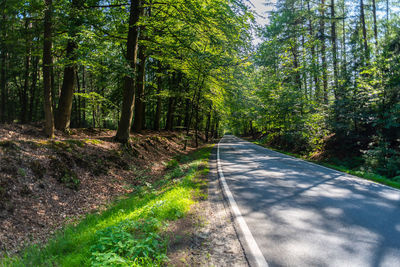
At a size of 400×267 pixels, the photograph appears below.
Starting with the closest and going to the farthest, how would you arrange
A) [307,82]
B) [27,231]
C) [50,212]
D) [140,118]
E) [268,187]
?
[27,231]
[50,212]
[268,187]
[140,118]
[307,82]

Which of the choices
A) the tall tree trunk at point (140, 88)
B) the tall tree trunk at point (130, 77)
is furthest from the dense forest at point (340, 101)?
the tall tree trunk at point (140, 88)

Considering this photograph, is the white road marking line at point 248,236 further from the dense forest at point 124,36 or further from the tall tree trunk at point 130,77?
the tall tree trunk at point 130,77

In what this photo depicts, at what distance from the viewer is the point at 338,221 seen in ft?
13.4

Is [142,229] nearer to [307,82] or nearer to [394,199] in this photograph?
[394,199]

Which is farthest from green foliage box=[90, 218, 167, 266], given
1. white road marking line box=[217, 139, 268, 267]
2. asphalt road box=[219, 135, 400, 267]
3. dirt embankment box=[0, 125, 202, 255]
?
dirt embankment box=[0, 125, 202, 255]

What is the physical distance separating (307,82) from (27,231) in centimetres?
2681

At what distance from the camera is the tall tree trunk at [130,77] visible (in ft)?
32.1

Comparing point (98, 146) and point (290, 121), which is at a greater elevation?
point (290, 121)

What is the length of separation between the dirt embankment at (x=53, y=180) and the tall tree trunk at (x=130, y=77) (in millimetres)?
788

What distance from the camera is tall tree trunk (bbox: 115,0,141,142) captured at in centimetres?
977

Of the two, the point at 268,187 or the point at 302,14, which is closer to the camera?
the point at 268,187

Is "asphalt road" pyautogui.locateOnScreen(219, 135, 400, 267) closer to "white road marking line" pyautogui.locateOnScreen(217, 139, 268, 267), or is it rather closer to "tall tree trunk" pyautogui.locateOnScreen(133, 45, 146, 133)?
"white road marking line" pyautogui.locateOnScreen(217, 139, 268, 267)

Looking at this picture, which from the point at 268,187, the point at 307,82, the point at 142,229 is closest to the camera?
the point at 142,229

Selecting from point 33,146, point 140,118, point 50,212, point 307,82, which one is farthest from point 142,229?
point 307,82
